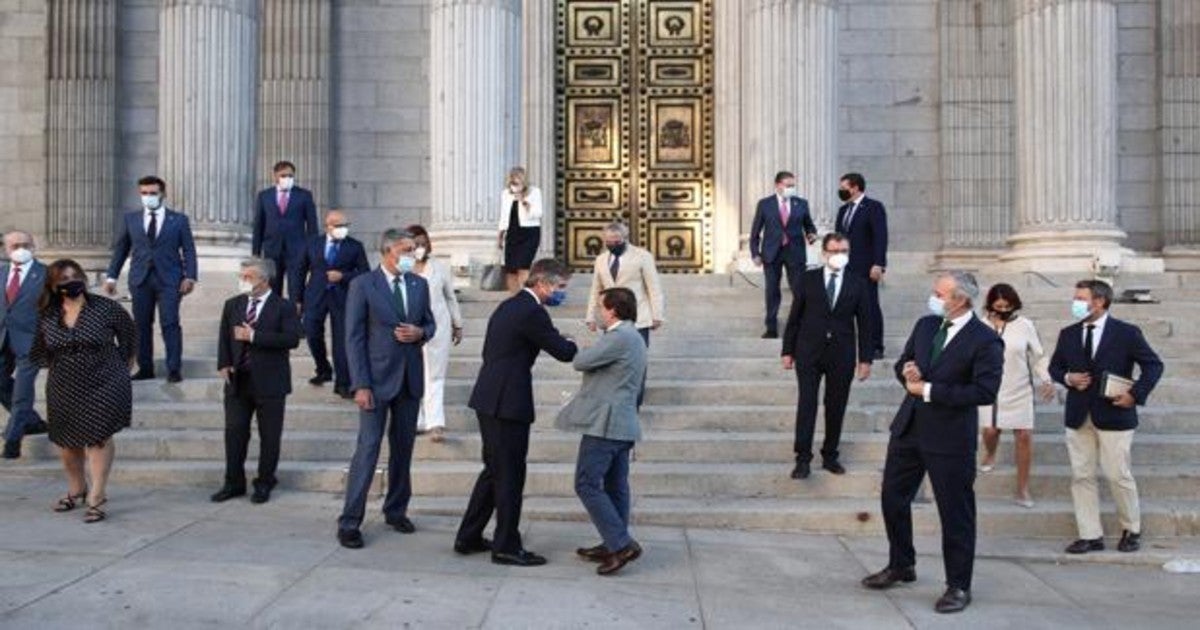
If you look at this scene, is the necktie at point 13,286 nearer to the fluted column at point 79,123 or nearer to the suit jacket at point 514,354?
the suit jacket at point 514,354

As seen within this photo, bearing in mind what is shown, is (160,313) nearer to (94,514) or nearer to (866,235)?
(94,514)

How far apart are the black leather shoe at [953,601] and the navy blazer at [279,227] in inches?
288

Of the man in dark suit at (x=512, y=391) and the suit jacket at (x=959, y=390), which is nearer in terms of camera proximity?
the suit jacket at (x=959, y=390)

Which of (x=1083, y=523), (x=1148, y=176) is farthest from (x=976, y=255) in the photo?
(x=1083, y=523)

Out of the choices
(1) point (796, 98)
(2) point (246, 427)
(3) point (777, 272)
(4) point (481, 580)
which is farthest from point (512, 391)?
(1) point (796, 98)

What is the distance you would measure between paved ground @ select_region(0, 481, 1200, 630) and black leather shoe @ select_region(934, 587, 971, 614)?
0.20 feet

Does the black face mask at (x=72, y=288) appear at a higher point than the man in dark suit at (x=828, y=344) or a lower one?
higher

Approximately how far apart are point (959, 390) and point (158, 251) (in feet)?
25.6

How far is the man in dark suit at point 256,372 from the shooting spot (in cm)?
847

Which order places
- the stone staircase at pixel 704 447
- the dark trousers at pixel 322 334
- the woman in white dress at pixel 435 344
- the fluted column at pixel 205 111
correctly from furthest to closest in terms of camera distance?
1. the fluted column at pixel 205 111
2. the dark trousers at pixel 322 334
3. the woman in white dress at pixel 435 344
4. the stone staircase at pixel 704 447

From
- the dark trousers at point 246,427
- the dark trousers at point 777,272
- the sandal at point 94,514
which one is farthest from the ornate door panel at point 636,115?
the sandal at point 94,514

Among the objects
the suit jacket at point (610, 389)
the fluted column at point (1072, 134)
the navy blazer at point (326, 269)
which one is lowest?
the suit jacket at point (610, 389)

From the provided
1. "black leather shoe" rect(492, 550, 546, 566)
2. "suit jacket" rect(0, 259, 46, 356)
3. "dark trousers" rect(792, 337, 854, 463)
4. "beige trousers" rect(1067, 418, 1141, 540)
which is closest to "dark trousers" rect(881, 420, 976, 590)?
"beige trousers" rect(1067, 418, 1141, 540)

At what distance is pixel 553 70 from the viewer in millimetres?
17234
